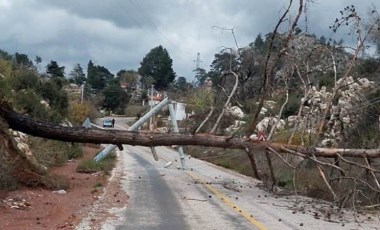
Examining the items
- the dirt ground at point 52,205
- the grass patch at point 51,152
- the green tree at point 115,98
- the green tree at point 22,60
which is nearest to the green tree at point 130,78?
the green tree at point 115,98

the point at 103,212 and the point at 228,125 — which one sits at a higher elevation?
the point at 228,125

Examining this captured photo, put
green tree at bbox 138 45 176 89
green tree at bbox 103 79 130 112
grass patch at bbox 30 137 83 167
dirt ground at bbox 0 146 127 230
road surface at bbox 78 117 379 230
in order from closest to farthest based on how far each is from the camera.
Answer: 1. dirt ground at bbox 0 146 127 230
2. road surface at bbox 78 117 379 230
3. grass patch at bbox 30 137 83 167
4. green tree at bbox 138 45 176 89
5. green tree at bbox 103 79 130 112

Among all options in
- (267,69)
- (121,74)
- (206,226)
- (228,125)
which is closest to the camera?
(206,226)

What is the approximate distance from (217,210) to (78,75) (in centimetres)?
11566

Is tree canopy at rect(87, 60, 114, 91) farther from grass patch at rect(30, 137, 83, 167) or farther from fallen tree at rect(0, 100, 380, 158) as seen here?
fallen tree at rect(0, 100, 380, 158)

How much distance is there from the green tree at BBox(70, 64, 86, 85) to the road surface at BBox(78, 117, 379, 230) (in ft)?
340

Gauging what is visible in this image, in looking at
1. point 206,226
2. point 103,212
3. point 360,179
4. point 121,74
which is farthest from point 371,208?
point 121,74

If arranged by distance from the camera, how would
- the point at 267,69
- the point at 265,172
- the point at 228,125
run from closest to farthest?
the point at 267,69
the point at 265,172
the point at 228,125

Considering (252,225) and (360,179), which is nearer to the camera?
(252,225)

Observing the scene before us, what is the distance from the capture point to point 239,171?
26922 mm

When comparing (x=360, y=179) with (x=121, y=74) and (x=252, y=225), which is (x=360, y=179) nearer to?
(x=252, y=225)

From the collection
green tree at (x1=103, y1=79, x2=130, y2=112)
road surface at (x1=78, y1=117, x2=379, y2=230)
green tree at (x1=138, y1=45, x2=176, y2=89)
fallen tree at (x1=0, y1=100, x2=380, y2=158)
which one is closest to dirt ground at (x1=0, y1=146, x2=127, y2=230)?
road surface at (x1=78, y1=117, x2=379, y2=230)

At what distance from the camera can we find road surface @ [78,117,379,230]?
34.4 feet

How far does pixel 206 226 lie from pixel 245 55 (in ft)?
29.0
